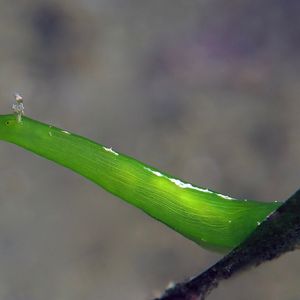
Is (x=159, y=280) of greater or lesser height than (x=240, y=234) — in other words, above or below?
below

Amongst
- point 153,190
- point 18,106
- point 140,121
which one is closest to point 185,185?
point 153,190

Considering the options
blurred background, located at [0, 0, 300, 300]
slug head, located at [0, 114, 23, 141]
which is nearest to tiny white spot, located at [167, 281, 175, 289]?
blurred background, located at [0, 0, 300, 300]

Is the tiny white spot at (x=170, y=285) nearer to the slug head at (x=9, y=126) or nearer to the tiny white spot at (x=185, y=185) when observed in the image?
the tiny white spot at (x=185, y=185)

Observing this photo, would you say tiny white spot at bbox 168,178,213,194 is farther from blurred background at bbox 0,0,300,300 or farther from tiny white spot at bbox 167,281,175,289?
tiny white spot at bbox 167,281,175,289

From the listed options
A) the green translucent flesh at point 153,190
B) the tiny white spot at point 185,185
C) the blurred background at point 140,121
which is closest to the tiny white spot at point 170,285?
the blurred background at point 140,121

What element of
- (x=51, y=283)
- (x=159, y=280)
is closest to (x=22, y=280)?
(x=51, y=283)

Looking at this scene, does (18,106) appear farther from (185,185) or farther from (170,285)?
(170,285)

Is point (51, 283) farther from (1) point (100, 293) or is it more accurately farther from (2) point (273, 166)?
(2) point (273, 166)
